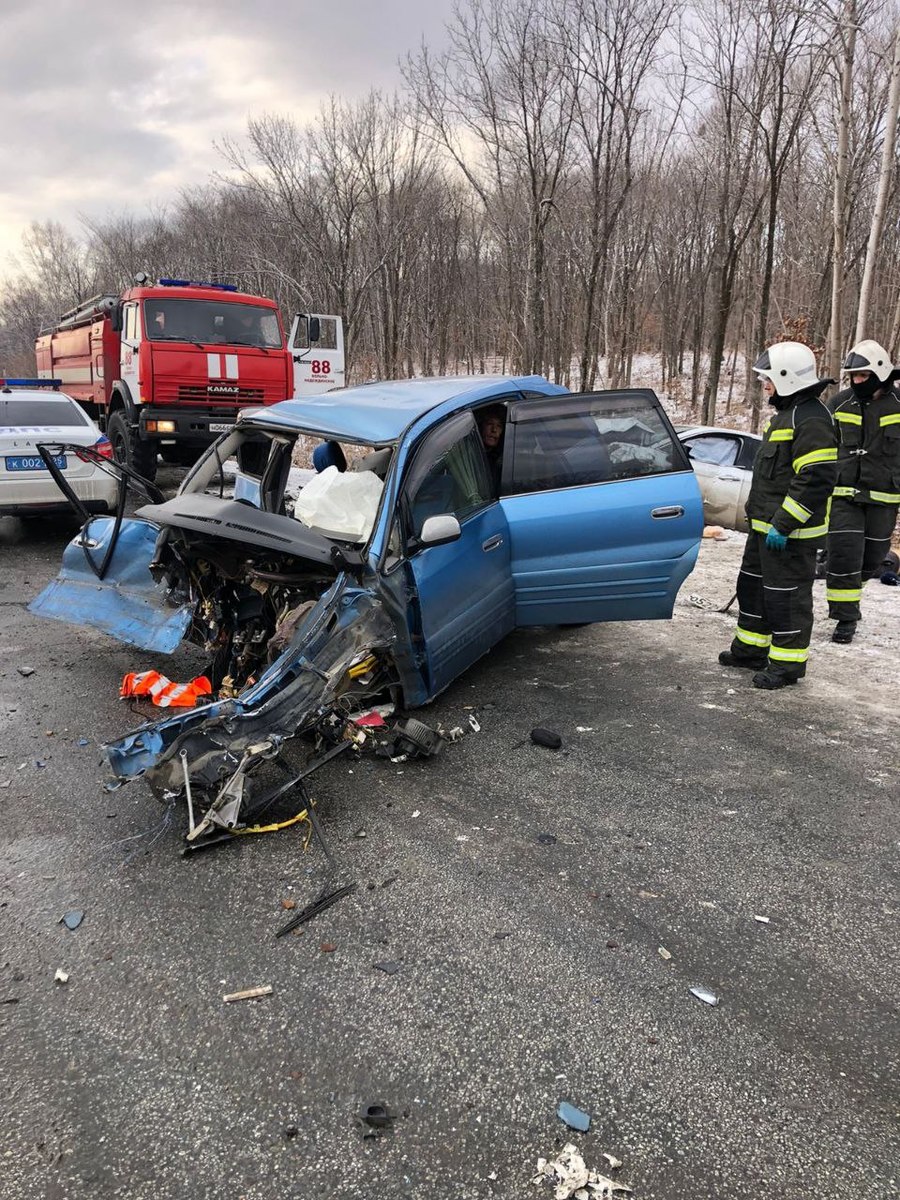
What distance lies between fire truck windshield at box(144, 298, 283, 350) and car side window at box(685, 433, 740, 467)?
20.2 feet

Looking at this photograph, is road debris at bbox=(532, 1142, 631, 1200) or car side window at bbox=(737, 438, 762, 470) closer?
road debris at bbox=(532, 1142, 631, 1200)

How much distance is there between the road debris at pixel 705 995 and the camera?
7.58 ft

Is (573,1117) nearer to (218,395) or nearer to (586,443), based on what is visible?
(586,443)

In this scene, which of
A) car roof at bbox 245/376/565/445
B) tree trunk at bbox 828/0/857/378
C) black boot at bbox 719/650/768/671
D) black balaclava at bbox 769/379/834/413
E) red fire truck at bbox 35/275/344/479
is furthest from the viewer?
red fire truck at bbox 35/275/344/479

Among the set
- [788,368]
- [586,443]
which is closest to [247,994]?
[586,443]

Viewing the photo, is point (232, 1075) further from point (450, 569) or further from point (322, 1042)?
point (450, 569)

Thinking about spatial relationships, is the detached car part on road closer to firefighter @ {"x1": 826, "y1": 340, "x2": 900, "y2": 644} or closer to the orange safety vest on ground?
the orange safety vest on ground

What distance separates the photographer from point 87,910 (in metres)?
2.71

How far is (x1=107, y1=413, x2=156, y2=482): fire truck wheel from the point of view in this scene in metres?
10.4

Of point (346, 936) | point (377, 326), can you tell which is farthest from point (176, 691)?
point (377, 326)

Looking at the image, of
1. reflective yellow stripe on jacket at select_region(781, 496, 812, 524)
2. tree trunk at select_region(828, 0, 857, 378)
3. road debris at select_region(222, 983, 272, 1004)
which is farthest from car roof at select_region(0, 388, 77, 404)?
tree trunk at select_region(828, 0, 857, 378)

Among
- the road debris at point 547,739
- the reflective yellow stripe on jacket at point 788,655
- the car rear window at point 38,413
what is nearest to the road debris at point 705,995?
the road debris at point 547,739

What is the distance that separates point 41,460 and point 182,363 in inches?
117

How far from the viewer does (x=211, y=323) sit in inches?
423
